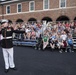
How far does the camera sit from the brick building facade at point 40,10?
27256 millimetres

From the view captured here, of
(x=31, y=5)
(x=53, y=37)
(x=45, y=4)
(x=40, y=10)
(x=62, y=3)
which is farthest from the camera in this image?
(x=31, y=5)

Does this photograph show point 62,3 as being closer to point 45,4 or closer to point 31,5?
point 45,4

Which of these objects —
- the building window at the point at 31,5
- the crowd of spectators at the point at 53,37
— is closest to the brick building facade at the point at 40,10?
the building window at the point at 31,5

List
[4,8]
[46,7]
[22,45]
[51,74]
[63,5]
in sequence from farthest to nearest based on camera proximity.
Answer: [4,8] → [46,7] → [63,5] → [22,45] → [51,74]

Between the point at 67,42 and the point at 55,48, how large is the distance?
1.16 metres

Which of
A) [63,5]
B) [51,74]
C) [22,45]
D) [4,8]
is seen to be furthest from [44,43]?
[4,8]

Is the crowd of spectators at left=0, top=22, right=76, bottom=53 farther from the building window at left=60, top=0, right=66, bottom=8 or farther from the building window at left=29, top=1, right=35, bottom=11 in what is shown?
the building window at left=29, top=1, right=35, bottom=11

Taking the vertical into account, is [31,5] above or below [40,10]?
above

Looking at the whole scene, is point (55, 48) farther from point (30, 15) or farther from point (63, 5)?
point (30, 15)

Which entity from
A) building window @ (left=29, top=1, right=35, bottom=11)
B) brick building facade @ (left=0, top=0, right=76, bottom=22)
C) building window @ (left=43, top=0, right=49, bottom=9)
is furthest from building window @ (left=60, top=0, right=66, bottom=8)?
building window @ (left=29, top=1, right=35, bottom=11)

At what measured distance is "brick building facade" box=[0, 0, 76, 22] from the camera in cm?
2726

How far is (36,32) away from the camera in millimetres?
15516

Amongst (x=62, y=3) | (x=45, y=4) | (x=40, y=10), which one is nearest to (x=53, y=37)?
(x=62, y=3)

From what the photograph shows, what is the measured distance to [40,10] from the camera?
30.5m
